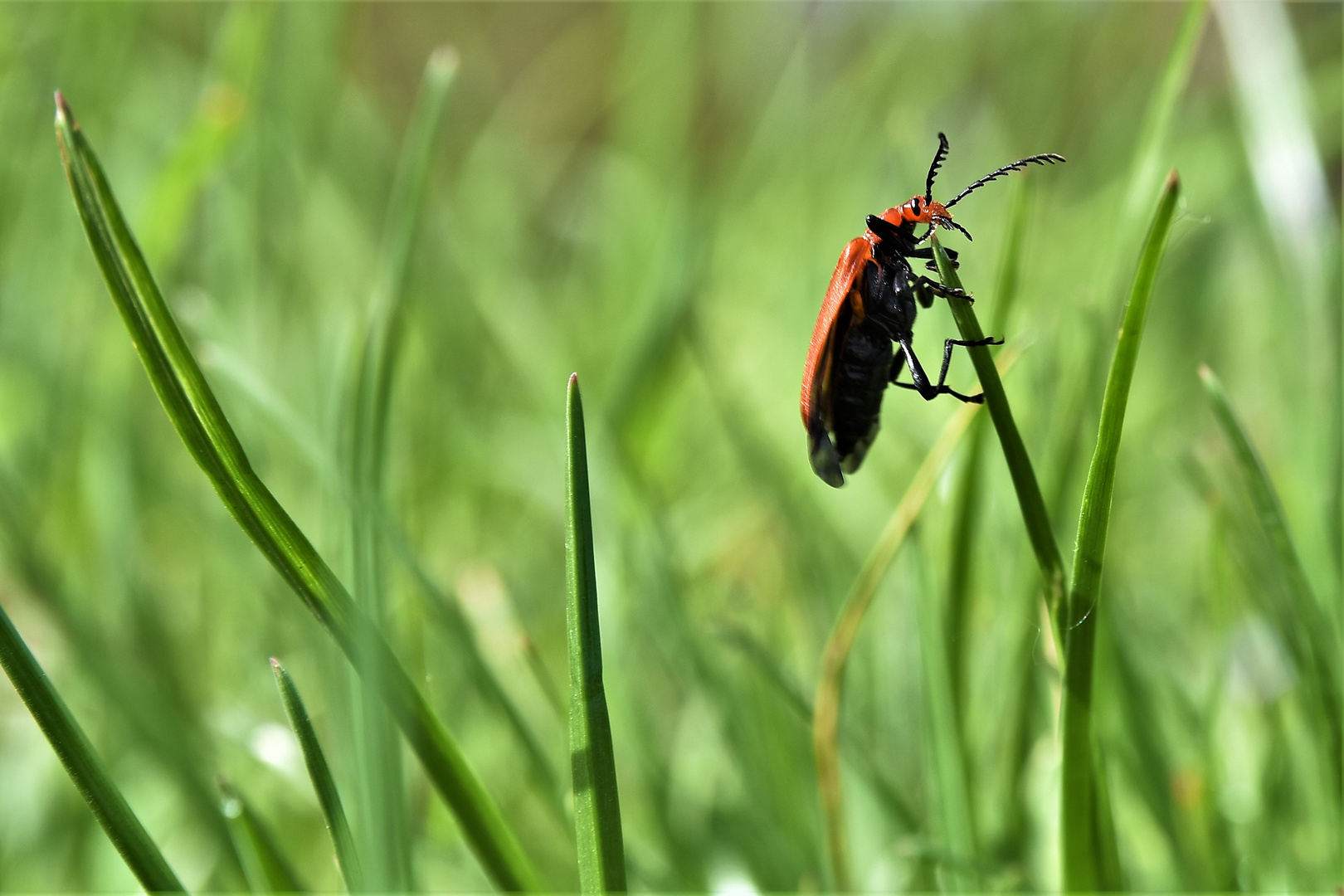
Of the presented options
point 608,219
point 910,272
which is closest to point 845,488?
point 910,272

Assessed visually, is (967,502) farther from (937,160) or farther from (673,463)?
(673,463)

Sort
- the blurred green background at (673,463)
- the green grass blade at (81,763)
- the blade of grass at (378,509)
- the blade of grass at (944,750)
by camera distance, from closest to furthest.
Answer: the green grass blade at (81,763), the blade of grass at (378,509), the blade of grass at (944,750), the blurred green background at (673,463)

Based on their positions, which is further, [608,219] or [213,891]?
[608,219]

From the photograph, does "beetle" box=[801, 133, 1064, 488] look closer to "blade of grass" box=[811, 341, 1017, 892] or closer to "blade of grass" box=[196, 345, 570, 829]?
"blade of grass" box=[811, 341, 1017, 892]

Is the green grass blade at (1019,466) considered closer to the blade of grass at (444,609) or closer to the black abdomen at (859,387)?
the black abdomen at (859,387)

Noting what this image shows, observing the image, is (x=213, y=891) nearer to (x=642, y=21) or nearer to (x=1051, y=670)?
(x=1051, y=670)

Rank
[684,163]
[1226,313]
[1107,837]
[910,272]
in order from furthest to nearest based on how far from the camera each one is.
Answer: [1226,313]
[684,163]
[910,272]
[1107,837]

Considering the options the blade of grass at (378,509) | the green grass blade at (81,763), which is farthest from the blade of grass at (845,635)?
the green grass blade at (81,763)
